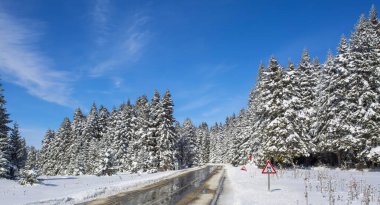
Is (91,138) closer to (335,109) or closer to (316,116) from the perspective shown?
(316,116)

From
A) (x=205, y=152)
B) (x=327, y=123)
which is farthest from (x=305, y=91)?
(x=205, y=152)

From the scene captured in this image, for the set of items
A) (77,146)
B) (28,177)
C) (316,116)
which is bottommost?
(28,177)

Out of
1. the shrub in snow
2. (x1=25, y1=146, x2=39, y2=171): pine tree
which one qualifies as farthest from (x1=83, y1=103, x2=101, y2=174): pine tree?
the shrub in snow

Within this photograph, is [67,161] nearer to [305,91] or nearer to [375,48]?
[305,91]

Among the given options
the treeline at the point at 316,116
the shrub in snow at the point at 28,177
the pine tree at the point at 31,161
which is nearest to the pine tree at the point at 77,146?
the pine tree at the point at 31,161

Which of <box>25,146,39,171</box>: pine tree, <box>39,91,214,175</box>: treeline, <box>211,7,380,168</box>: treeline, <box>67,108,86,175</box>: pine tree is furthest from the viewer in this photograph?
<box>67,108,86,175</box>: pine tree

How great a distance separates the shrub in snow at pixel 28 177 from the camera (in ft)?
77.6

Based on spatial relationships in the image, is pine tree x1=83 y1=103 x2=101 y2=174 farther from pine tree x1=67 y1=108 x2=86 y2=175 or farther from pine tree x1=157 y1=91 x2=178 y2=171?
pine tree x1=157 y1=91 x2=178 y2=171

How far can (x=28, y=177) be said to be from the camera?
24031mm

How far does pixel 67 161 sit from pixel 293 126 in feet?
171

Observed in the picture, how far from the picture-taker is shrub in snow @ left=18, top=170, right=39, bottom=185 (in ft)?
77.6

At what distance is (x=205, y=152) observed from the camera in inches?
5251

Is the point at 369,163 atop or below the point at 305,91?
below

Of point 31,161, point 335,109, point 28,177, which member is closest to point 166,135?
point 31,161
